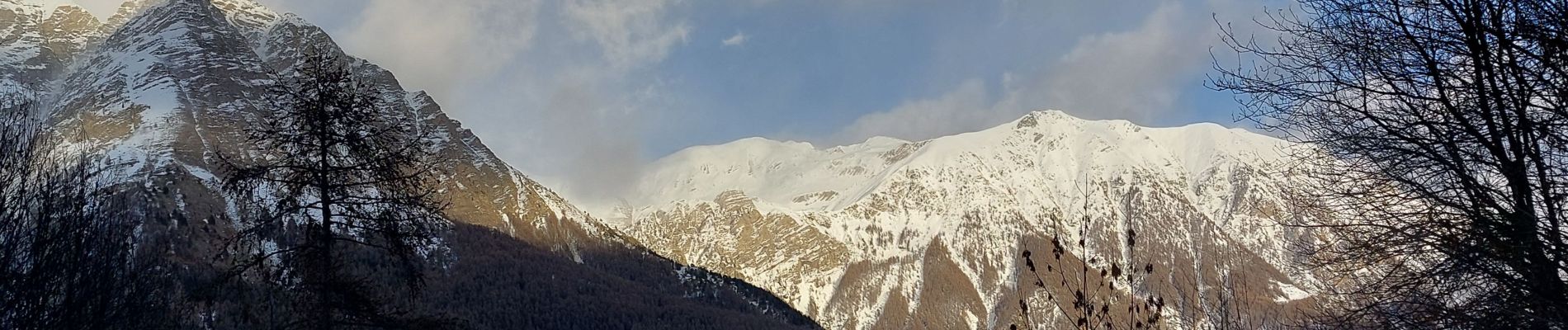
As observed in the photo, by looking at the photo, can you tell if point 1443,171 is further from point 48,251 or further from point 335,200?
point 48,251

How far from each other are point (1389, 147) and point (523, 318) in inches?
5477

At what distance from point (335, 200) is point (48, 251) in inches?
347

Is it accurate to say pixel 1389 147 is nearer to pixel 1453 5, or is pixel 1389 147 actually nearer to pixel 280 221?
pixel 1453 5

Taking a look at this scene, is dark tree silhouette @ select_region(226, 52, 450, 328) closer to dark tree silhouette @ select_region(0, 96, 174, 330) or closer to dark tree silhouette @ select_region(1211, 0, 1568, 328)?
dark tree silhouette @ select_region(0, 96, 174, 330)

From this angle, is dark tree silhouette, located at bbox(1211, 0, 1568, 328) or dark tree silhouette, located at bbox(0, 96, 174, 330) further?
dark tree silhouette, located at bbox(0, 96, 174, 330)

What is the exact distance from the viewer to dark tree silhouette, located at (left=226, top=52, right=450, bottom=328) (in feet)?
39.3

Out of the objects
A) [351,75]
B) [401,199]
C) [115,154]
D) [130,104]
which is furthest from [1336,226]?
[130,104]

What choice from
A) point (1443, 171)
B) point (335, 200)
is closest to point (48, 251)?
point (335, 200)

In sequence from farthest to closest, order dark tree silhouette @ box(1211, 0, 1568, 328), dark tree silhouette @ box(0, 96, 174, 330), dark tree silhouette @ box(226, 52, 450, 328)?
1. dark tree silhouette @ box(0, 96, 174, 330)
2. dark tree silhouette @ box(226, 52, 450, 328)
3. dark tree silhouette @ box(1211, 0, 1568, 328)

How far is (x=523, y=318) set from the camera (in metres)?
138

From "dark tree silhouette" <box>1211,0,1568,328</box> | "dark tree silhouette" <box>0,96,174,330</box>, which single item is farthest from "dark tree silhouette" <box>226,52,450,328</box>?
"dark tree silhouette" <box>1211,0,1568,328</box>

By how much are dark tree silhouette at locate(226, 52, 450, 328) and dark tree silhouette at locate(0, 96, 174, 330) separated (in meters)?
5.11

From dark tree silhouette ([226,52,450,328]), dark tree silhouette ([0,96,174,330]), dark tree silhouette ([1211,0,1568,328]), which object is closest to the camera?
dark tree silhouette ([1211,0,1568,328])

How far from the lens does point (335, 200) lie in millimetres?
12148
